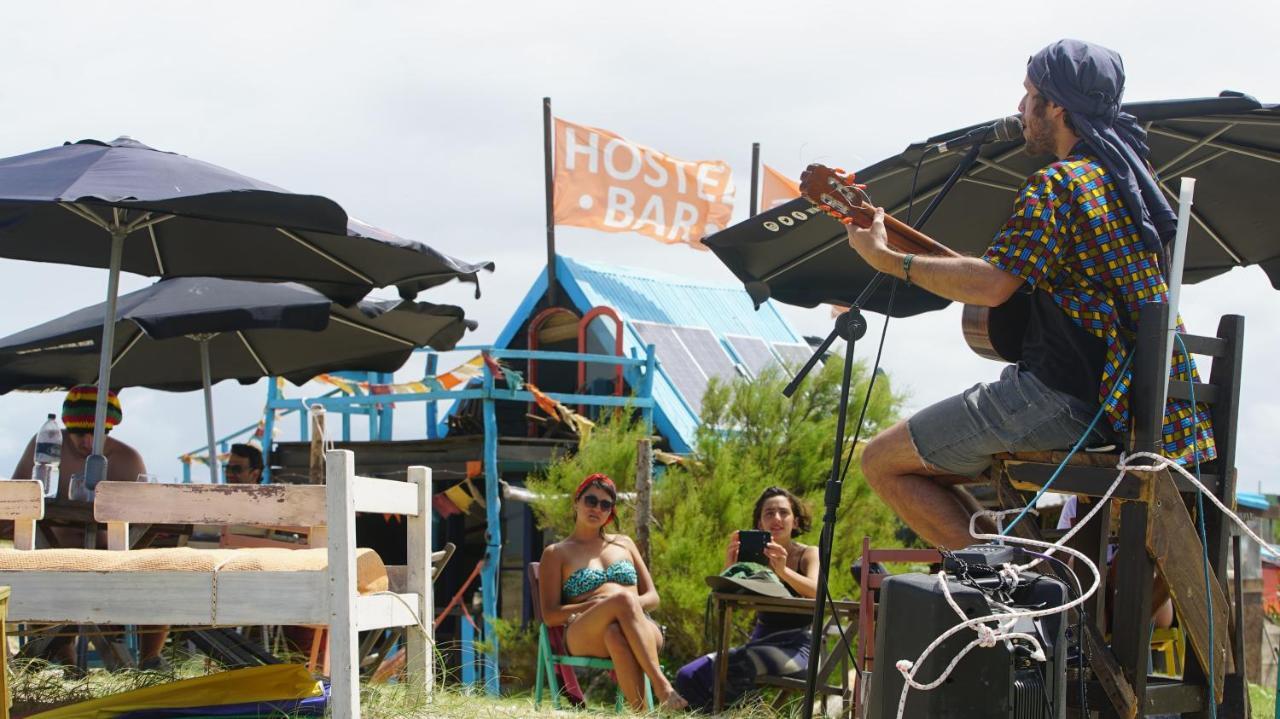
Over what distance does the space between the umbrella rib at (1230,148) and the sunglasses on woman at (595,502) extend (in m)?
3.36

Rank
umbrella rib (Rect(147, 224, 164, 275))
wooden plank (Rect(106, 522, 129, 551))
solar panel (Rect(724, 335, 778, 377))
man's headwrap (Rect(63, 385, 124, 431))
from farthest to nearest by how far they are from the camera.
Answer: solar panel (Rect(724, 335, 778, 377)) → man's headwrap (Rect(63, 385, 124, 431)) → umbrella rib (Rect(147, 224, 164, 275)) → wooden plank (Rect(106, 522, 129, 551))

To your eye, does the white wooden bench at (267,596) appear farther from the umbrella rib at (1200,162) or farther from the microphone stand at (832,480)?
the umbrella rib at (1200,162)

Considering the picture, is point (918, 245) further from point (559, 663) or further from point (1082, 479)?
point (559, 663)

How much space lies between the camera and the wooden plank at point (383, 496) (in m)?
3.91

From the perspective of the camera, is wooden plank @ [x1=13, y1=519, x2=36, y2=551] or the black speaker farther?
wooden plank @ [x1=13, y1=519, x2=36, y2=551]

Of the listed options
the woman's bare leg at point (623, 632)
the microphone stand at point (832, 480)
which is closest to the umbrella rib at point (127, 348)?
the woman's bare leg at point (623, 632)

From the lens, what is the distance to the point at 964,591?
2625mm

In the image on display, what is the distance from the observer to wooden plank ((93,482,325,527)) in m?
4.20

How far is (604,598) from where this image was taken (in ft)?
20.3

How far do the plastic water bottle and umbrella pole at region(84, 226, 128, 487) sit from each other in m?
1.58

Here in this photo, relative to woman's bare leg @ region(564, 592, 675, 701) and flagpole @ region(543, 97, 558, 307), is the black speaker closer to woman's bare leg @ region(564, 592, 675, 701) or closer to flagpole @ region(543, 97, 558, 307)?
woman's bare leg @ region(564, 592, 675, 701)

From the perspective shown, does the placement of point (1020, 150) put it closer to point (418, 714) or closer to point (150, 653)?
point (418, 714)

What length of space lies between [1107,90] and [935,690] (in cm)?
173

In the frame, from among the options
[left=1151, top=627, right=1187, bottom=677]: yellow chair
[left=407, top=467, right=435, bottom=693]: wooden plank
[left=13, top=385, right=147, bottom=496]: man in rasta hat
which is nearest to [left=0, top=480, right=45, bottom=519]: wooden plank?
[left=407, top=467, right=435, bottom=693]: wooden plank
